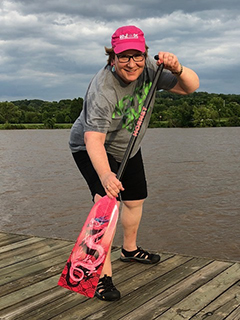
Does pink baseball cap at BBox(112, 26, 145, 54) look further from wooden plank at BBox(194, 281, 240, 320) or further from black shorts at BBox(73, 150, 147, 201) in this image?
wooden plank at BBox(194, 281, 240, 320)

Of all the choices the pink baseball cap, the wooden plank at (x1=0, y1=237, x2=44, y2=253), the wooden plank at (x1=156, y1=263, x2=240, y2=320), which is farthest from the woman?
the wooden plank at (x1=0, y1=237, x2=44, y2=253)

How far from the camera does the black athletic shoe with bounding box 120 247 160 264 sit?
12.9ft

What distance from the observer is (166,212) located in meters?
10.3

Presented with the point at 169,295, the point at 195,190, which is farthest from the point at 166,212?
the point at 169,295

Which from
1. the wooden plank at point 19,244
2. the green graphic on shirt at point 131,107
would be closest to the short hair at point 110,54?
the green graphic on shirt at point 131,107

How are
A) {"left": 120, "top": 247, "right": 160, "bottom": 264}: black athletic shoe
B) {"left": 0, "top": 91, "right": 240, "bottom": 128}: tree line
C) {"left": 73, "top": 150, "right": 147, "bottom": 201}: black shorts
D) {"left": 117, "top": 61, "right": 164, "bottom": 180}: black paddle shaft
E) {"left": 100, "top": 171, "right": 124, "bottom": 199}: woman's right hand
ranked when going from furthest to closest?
1. {"left": 0, "top": 91, "right": 240, "bottom": 128}: tree line
2. {"left": 120, "top": 247, "right": 160, "bottom": 264}: black athletic shoe
3. {"left": 73, "top": 150, "right": 147, "bottom": 201}: black shorts
4. {"left": 117, "top": 61, "right": 164, "bottom": 180}: black paddle shaft
5. {"left": 100, "top": 171, "right": 124, "bottom": 199}: woman's right hand

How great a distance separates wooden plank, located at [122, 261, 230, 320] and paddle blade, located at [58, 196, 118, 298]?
387 millimetres

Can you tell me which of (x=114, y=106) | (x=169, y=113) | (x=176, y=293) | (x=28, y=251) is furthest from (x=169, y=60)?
(x=169, y=113)

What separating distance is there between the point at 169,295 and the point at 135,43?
6.18 ft

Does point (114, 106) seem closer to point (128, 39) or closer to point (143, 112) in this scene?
point (143, 112)

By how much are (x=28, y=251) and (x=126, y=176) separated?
1.54 metres

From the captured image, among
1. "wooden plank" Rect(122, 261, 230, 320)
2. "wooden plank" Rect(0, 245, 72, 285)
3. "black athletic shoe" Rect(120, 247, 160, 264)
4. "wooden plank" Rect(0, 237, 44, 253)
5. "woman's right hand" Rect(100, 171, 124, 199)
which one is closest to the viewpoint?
"woman's right hand" Rect(100, 171, 124, 199)

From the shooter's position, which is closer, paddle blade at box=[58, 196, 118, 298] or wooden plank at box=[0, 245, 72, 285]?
paddle blade at box=[58, 196, 118, 298]

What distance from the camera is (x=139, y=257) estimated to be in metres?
3.94
